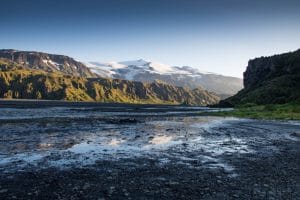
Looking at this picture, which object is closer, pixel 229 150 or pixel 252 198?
pixel 252 198

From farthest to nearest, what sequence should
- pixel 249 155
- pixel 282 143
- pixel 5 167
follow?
pixel 282 143, pixel 249 155, pixel 5 167

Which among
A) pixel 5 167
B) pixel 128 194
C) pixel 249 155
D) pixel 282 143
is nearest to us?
pixel 128 194

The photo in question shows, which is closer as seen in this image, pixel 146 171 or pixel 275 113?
pixel 146 171

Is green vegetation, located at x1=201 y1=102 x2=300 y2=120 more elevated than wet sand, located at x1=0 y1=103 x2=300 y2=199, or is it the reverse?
green vegetation, located at x1=201 y1=102 x2=300 y2=120

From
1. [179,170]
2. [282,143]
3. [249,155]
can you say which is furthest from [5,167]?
[282,143]

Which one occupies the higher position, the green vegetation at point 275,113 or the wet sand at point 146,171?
the green vegetation at point 275,113

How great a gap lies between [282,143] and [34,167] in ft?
107

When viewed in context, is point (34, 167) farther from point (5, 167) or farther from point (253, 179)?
point (253, 179)

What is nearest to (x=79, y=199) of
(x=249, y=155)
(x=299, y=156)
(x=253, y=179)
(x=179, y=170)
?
(x=179, y=170)

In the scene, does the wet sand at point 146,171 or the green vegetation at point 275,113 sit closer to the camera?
the wet sand at point 146,171

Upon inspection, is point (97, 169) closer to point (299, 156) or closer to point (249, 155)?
point (249, 155)

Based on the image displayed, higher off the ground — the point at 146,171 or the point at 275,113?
the point at 275,113

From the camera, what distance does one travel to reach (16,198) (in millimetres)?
18906

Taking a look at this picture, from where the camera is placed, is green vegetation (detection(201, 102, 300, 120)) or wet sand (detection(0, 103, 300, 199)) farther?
green vegetation (detection(201, 102, 300, 120))
